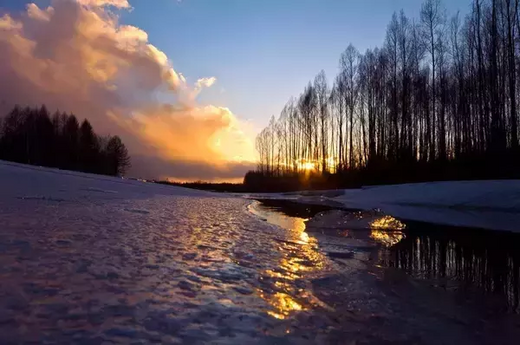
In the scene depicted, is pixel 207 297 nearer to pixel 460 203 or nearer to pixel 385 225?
pixel 385 225

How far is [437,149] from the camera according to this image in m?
31.9

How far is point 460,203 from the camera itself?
15430mm

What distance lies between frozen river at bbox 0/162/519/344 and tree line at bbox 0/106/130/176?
55199 mm

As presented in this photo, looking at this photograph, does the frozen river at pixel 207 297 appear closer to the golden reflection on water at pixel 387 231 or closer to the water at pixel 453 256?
the water at pixel 453 256

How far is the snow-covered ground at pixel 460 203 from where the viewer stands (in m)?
11.5

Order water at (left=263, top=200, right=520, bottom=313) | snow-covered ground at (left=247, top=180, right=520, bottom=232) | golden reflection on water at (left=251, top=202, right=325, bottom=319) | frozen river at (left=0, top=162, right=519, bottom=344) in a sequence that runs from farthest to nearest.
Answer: snow-covered ground at (left=247, top=180, right=520, bottom=232)
water at (left=263, top=200, right=520, bottom=313)
golden reflection on water at (left=251, top=202, right=325, bottom=319)
frozen river at (left=0, top=162, right=519, bottom=344)

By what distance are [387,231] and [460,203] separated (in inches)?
323

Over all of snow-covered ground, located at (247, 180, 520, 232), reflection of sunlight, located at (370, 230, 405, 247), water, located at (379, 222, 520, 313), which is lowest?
water, located at (379, 222, 520, 313)

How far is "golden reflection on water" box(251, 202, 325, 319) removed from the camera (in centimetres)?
336

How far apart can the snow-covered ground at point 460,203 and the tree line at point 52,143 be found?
160 ft

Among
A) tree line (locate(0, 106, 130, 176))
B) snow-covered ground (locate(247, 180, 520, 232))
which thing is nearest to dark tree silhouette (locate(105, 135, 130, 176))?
tree line (locate(0, 106, 130, 176))

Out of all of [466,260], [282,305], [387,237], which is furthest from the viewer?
[387,237]

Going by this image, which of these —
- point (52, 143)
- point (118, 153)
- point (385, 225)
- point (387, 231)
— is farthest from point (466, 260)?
point (118, 153)

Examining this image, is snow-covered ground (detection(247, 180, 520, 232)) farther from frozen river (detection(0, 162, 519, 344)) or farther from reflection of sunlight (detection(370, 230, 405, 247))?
frozen river (detection(0, 162, 519, 344))
